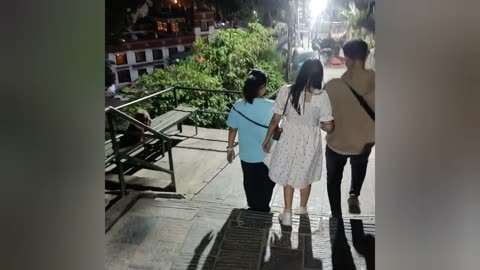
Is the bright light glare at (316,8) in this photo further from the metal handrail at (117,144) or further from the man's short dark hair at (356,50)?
the metal handrail at (117,144)

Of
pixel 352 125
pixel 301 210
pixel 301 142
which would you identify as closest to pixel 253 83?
pixel 301 142

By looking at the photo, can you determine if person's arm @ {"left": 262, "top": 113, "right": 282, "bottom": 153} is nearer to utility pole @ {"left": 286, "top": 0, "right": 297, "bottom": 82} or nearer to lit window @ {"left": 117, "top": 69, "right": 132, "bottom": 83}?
utility pole @ {"left": 286, "top": 0, "right": 297, "bottom": 82}

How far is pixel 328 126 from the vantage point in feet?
4.71

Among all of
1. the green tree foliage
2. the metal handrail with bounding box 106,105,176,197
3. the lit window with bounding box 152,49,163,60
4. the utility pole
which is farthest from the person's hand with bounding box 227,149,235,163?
the lit window with bounding box 152,49,163,60

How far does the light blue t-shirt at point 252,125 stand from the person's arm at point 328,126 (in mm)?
179

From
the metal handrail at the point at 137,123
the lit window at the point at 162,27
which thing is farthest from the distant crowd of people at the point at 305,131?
the lit window at the point at 162,27

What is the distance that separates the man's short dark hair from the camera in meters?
1.35

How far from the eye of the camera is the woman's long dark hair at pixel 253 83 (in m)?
1.48

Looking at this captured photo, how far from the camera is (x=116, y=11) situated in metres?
1.54
